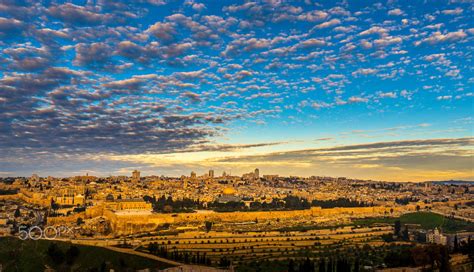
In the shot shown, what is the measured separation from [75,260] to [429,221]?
185 feet

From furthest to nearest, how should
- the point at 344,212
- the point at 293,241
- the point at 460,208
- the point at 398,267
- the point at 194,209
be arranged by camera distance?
the point at 460,208, the point at 344,212, the point at 194,209, the point at 293,241, the point at 398,267

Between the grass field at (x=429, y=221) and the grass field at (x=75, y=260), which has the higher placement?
Result: the grass field at (x=429, y=221)

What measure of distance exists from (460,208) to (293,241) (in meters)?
55.5

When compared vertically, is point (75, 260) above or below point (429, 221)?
→ below

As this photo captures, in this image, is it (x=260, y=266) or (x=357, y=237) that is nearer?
(x=260, y=266)

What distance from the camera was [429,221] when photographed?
2847 inches

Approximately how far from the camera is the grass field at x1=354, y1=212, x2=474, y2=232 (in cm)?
6471

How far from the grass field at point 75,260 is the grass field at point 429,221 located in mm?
42319

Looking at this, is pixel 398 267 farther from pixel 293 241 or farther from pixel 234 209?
pixel 234 209

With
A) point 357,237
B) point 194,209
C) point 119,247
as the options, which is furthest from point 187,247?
point 194,209

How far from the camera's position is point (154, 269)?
1420 inches

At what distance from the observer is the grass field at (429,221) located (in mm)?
64706

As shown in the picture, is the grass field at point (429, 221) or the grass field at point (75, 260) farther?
the grass field at point (429, 221)

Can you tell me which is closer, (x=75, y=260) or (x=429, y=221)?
(x=75, y=260)
